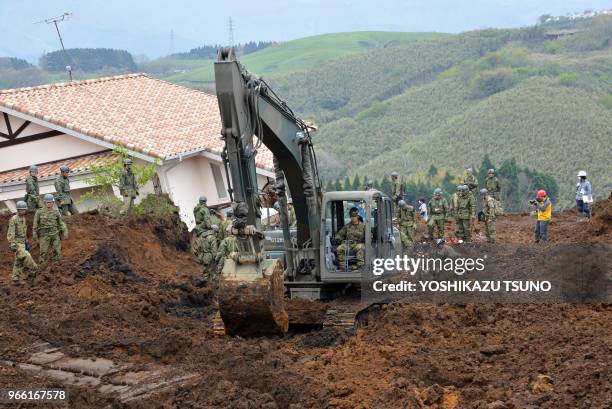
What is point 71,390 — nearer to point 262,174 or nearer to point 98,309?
point 98,309

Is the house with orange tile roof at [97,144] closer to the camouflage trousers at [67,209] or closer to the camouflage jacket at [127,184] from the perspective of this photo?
the camouflage jacket at [127,184]

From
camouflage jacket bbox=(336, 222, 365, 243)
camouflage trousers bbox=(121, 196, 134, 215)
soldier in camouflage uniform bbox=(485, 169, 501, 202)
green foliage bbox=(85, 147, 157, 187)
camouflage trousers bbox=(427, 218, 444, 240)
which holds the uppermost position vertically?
camouflage jacket bbox=(336, 222, 365, 243)

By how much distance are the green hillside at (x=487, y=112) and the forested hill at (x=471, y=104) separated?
105 mm

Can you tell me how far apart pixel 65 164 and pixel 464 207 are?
1330 cm

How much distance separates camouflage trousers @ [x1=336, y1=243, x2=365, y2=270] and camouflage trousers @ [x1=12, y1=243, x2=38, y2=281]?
6512 millimetres

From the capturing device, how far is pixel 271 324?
573 inches

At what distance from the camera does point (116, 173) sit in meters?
28.2

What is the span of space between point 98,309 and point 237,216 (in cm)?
423

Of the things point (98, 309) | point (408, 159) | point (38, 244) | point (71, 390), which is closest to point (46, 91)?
point (38, 244)

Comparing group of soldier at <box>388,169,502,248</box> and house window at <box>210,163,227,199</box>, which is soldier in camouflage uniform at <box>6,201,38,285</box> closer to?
group of soldier at <box>388,169,502,248</box>

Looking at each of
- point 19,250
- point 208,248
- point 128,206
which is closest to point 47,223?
point 19,250

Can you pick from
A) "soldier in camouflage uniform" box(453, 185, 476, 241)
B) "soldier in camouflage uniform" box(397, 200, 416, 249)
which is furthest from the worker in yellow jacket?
"soldier in camouflage uniform" box(397, 200, 416, 249)

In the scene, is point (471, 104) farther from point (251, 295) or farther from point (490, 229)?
point (251, 295)

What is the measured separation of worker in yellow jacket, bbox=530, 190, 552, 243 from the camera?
2504 centimetres
